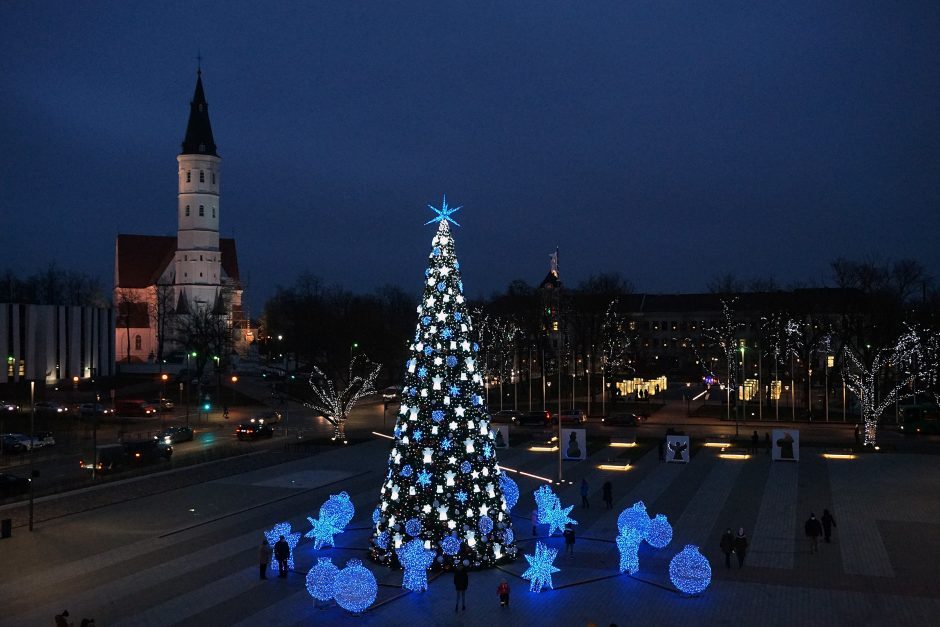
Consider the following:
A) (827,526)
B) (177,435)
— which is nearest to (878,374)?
(827,526)

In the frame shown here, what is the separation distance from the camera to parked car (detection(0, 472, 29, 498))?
27.4 metres

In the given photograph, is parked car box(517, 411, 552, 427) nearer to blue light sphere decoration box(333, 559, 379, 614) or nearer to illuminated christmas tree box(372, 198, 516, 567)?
illuminated christmas tree box(372, 198, 516, 567)

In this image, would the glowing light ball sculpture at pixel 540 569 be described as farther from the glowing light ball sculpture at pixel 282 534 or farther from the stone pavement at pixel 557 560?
the glowing light ball sculpture at pixel 282 534

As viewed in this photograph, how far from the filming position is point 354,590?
15039mm

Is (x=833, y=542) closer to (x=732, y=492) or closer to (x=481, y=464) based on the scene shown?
(x=732, y=492)

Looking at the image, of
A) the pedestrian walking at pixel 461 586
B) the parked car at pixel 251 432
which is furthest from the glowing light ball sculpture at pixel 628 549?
the parked car at pixel 251 432

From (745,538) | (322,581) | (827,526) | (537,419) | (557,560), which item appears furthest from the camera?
(537,419)

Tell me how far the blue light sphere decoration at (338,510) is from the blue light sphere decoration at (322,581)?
4.27 m

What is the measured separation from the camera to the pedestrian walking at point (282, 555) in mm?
17844

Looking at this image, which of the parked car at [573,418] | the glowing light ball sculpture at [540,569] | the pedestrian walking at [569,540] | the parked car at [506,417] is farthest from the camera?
the parked car at [506,417]

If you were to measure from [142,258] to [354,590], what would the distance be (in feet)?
300

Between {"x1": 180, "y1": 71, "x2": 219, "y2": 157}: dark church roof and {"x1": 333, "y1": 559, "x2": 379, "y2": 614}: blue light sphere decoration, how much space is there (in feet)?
264

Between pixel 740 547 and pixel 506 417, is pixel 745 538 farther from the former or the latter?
pixel 506 417

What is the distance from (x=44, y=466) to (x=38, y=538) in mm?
13546
